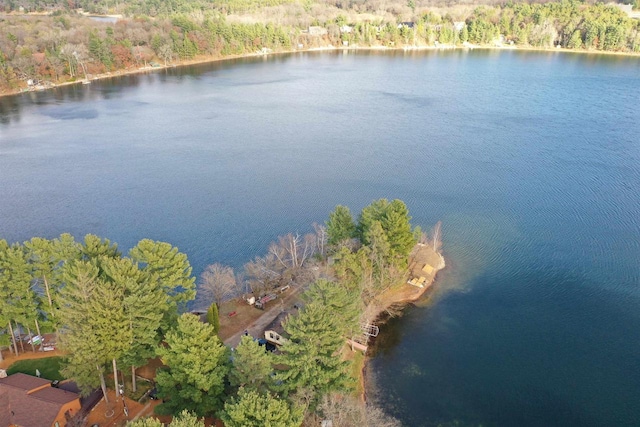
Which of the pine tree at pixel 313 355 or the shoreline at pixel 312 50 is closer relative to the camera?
the pine tree at pixel 313 355

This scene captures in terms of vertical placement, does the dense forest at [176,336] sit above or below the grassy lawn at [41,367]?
above

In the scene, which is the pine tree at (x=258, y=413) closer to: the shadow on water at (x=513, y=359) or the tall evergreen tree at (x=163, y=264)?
the tall evergreen tree at (x=163, y=264)

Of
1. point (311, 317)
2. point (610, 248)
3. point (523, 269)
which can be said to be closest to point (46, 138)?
point (311, 317)

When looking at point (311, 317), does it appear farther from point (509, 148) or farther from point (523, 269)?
point (509, 148)

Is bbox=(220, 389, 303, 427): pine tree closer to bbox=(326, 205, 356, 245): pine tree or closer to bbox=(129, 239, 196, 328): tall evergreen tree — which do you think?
bbox=(129, 239, 196, 328): tall evergreen tree

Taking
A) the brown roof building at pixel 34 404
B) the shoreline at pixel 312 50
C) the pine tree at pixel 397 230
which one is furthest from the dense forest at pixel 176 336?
the shoreline at pixel 312 50

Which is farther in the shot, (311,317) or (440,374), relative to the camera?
(440,374)
